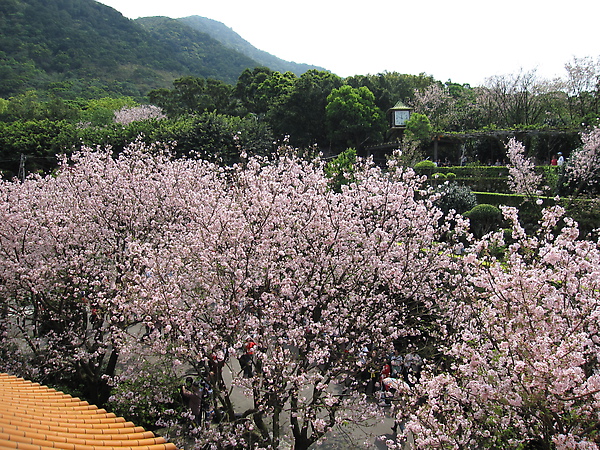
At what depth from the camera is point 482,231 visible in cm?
1977

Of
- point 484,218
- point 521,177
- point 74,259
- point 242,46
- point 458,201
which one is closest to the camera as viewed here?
point 74,259

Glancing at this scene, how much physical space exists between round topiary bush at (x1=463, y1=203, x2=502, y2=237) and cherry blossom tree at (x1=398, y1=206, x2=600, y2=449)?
532 inches

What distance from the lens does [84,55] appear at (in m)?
82.8

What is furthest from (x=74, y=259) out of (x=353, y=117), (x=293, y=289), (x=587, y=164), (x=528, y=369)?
(x=353, y=117)

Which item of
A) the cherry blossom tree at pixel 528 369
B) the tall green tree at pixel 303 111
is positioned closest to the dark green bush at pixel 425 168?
the tall green tree at pixel 303 111

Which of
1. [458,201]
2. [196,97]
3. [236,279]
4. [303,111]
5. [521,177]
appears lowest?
[236,279]

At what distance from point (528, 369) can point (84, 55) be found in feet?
314

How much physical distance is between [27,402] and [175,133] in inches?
973

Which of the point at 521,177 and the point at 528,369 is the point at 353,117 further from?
the point at 528,369

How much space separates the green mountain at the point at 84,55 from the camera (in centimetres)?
7044

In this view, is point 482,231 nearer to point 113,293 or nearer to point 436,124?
point 113,293

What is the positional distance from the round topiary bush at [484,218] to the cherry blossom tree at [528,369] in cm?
1351

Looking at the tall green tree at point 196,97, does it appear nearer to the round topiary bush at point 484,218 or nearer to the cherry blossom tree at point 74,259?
the round topiary bush at point 484,218

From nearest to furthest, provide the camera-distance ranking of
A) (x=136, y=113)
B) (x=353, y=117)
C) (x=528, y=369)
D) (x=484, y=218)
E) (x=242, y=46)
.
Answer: (x=528, y=369)
(x=484, y=218)
(x=353, y=117)
(x=136, y=113)
(x=242, y=46)
